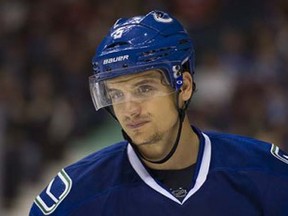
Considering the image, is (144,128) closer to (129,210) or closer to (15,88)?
(129,210)

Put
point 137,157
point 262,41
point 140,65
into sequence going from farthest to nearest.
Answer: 1. point 262,41
2. point 137,157
3. point 140,65

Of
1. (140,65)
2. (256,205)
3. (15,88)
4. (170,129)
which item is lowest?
(15,88)

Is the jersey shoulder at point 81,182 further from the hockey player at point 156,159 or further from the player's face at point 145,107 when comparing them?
the player's face at point 145,107

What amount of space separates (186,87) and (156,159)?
244mm

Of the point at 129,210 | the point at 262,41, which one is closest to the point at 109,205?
the point at 129,210

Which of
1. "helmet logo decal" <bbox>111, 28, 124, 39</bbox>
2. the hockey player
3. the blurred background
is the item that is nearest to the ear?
the hockey player

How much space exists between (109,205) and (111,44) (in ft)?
1.60

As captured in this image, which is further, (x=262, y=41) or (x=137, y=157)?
(x=262, y=41)

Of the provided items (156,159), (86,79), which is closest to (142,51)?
(156,159)

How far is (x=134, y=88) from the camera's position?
276 centimetres

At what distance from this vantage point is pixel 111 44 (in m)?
2.80

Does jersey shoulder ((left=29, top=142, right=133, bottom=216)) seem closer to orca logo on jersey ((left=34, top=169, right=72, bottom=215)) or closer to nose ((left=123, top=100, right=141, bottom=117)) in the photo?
orca logo on jersey ((left=34, top=169, right=72, bottom=215))

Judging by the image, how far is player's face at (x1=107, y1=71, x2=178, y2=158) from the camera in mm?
2742

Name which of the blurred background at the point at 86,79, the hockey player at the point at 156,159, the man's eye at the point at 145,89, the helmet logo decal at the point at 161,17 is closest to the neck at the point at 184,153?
the hockey player at the point at 156,159
